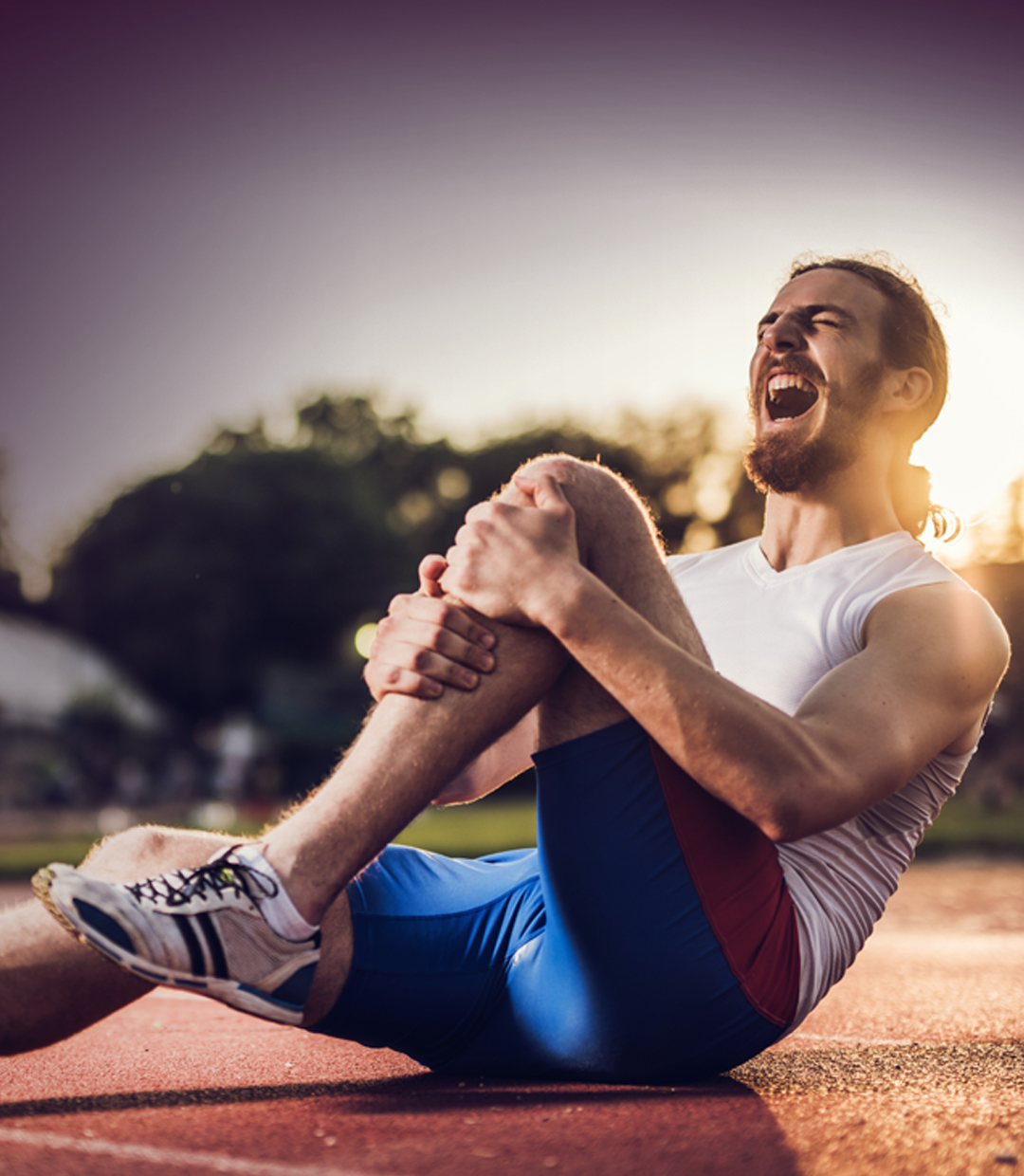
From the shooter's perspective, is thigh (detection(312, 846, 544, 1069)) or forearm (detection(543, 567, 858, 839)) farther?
thigh (detection(312, 846, 544, 1069))

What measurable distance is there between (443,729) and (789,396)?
1.49 metres

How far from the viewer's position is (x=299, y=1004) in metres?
2.07

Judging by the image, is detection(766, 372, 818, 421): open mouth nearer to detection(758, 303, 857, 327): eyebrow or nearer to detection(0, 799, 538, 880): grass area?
detection(758, 303, 857, 327): eyebrow

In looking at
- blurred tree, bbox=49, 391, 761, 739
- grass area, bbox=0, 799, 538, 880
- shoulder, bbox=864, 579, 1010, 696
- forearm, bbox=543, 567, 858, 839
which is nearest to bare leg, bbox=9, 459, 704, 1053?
forearm, bbox=543, 567, 858, 839

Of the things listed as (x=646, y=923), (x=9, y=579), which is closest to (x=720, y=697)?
(x=646, y=923)

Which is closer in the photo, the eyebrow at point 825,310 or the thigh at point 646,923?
the thigh at point 646,923

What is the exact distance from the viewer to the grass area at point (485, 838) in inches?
547

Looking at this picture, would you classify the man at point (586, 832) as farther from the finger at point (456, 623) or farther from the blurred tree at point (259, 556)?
the blurred tree at point (259, 556)

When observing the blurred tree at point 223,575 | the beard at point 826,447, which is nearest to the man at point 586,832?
the beard at point 826,447

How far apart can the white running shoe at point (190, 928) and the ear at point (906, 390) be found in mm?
1899

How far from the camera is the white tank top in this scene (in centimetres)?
246

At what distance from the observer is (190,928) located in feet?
6.37

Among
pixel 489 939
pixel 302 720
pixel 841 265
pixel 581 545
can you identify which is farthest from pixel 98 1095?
pixel 302 720

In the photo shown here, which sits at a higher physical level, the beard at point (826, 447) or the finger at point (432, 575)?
the beard at point (826, 447)
